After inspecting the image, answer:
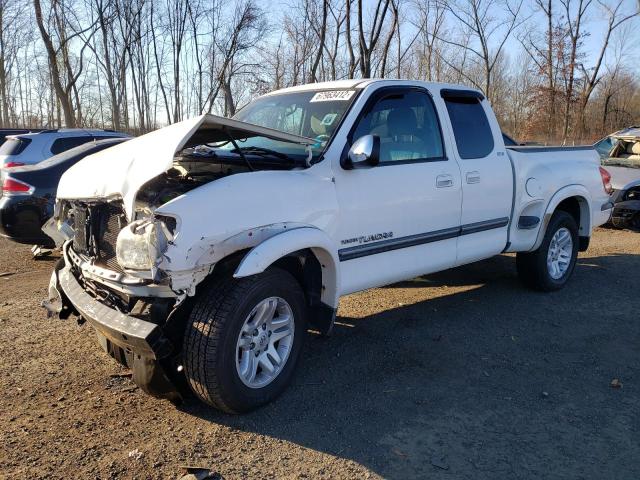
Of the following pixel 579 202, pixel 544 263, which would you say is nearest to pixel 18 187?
pixel 544 263

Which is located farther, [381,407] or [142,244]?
[381,407]

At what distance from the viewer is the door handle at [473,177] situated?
15.9 feet

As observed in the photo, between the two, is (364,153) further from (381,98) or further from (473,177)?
(473,177)

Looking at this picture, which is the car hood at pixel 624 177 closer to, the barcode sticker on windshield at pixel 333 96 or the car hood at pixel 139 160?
the barcode sticker on windshield at pixel 333 96

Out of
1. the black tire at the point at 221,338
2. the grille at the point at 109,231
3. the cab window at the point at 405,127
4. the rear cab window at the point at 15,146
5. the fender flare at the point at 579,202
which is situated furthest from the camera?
the rear cab window at the point at 15,146

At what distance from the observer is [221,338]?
3078 mm

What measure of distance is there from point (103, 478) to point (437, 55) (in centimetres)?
2990

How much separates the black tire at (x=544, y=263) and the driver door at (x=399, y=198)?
1.51 metres

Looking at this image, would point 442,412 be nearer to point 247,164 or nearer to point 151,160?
point 247,164

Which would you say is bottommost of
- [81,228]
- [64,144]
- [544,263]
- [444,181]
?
[544,263]

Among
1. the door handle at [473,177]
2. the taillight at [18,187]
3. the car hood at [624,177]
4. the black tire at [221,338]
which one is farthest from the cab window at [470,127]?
the car hood at [624,177]

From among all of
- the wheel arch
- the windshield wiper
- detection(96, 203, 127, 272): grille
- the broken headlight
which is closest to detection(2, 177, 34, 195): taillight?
detection(96, 203, 127, 272): grille

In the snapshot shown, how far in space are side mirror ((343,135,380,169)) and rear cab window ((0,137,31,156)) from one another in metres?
7.10

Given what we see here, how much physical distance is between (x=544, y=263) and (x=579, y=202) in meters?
1.01
